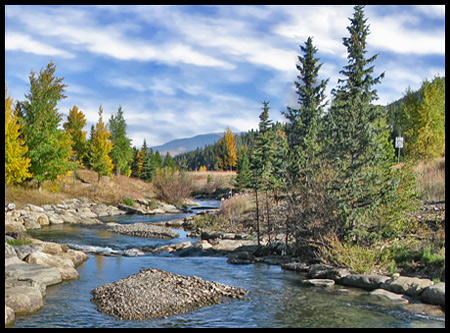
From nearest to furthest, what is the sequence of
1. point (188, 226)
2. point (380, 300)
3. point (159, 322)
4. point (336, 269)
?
point (159, 322), point (380, 300), point (336, 269), point (188, 226)

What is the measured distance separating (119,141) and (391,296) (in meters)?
47.8

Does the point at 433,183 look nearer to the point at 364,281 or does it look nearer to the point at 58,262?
the point at 364,281

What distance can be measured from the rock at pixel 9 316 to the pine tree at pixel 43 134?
83.2 feet

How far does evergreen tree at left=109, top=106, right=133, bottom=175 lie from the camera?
177 feet

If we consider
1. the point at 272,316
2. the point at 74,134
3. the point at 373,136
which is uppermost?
the point at 74,134

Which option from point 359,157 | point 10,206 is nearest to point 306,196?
point 359,157

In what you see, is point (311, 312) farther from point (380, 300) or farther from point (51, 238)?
point (51, 238)

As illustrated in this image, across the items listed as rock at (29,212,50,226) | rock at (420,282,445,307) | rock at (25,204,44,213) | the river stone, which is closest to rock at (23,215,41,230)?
rock at (29,212,50,226)

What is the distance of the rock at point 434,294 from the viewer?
392 inches

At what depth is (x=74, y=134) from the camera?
172 ft

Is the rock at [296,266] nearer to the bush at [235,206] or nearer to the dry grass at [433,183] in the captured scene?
the dry grass at [433,183]

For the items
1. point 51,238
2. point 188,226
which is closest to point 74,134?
point 188,226

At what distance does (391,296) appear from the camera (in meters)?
10.7

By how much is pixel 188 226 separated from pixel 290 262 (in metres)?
14.5
